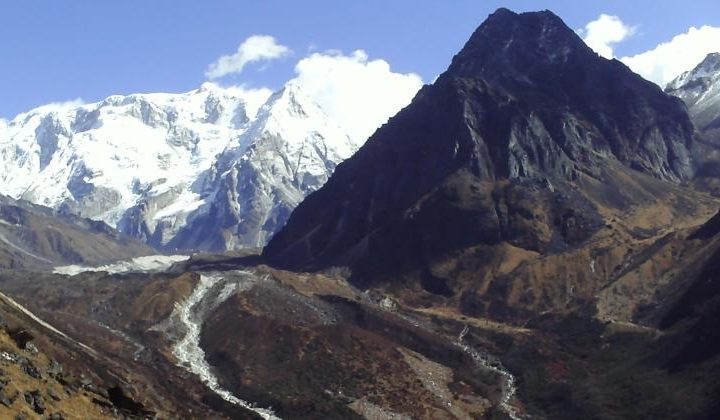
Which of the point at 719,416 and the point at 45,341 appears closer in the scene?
the point at 45,341

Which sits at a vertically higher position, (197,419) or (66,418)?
(66,418)

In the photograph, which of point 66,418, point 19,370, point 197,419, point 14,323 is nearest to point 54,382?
point 19,370

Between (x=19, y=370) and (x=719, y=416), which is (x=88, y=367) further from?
(x=719, y=416)

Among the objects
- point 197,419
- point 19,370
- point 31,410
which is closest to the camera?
point 31,410

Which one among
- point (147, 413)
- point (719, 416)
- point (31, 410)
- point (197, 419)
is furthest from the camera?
point (719, 416)

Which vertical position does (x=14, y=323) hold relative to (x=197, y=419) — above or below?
above

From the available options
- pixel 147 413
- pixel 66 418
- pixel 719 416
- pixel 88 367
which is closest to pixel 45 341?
pixel 88 367

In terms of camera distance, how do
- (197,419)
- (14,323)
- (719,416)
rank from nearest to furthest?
(14,323)
(197,419)
(719,416)

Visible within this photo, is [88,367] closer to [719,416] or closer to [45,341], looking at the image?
[45,341]

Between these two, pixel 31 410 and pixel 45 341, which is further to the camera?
pixel 45 341
